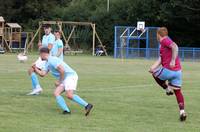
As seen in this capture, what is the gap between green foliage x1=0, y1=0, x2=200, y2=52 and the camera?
55.7 meters

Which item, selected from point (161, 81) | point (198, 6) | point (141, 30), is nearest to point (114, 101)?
point (161, 81)

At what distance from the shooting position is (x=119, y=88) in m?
18.8

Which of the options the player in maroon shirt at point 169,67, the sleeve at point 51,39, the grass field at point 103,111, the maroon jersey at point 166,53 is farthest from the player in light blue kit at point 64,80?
the sleeve at point 51,39

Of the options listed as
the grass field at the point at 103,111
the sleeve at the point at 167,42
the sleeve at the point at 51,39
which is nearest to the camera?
the grass field at the point at 103,111

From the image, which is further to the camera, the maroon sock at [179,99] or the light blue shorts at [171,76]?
the light blue shorts at [171,76]

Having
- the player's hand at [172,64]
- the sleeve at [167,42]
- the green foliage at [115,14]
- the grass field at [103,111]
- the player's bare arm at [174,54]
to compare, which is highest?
the green foliage at [115,14]

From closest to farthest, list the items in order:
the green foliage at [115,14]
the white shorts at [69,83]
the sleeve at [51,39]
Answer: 1. the white shorts at [69,83]
2. the sleeve at [51,39]
3. the green foliage at [115,14]

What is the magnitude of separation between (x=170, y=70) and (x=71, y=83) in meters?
2.08

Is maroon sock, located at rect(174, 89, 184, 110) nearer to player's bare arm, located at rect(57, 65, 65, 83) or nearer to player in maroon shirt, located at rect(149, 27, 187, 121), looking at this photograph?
A: player in maroon shirt, located at rect(149, 27, 187, 121)

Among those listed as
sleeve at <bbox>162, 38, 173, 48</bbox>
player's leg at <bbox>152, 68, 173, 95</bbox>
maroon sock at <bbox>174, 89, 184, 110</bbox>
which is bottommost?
maroon sock at <bbox>174, 89, 184, 110</bbox>

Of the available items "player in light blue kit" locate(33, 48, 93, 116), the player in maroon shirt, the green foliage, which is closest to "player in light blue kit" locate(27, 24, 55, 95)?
"player in light blue kit" locate(33, 48, 93, 116)

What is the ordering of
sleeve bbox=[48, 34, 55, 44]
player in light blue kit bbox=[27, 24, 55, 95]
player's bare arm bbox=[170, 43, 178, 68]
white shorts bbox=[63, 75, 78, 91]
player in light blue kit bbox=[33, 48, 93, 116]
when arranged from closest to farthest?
player's bare arm bbox=[170, 43, 178, 68]
player in light blue kit bbox=[33, 48, 93, 116]
white shorts bbox=[63, 75, 78, 91]
player in light blue kit bbox=[27, 24, 55, 95]
sleeve bbox=[48, 34, 55, 44]

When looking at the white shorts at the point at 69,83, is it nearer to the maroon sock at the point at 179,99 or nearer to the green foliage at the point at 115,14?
the maroon sock at the point at 179,99

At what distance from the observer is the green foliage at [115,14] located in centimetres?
5569
